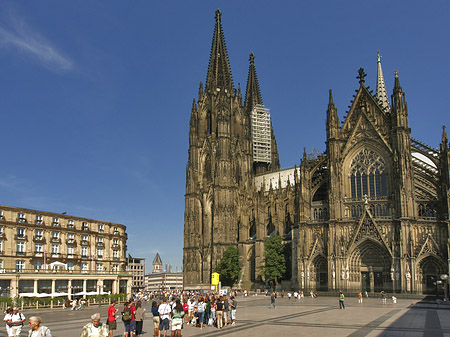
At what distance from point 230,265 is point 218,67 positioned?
4231cm

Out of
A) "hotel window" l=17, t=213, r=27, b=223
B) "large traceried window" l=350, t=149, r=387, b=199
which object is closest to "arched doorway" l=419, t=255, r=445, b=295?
"large traceried window" l=350, t=149, r=387, b=199

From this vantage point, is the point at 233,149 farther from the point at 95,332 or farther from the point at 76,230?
the point at 95,332

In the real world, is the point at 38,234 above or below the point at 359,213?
below

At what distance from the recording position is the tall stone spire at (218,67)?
328 ft

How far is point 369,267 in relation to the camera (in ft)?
206

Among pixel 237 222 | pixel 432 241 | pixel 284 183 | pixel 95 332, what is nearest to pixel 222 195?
pixel 237 222

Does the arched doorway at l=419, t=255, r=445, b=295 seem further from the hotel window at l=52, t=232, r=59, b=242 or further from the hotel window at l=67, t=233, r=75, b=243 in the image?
the hotel window at l=52, t=232, r=59, b=242

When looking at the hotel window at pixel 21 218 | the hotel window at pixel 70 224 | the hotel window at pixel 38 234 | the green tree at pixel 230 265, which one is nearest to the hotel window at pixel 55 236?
the hotel window at pixel 38 234

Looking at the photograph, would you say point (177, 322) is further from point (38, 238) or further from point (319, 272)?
point (38, 238)

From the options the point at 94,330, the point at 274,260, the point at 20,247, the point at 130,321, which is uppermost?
the point at 20,247

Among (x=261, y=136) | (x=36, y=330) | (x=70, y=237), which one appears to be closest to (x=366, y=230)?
(x=70, y=237)

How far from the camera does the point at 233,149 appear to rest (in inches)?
Result: 3686

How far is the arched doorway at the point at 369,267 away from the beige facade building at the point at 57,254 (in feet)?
105

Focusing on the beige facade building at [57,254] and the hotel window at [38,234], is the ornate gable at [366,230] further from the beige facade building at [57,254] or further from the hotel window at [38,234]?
the hotel window at [38,234]
